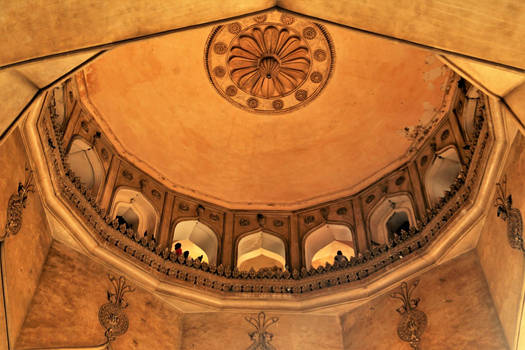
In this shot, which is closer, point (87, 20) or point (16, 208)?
point (87, 20)

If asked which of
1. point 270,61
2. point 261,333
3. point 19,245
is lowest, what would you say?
point 261,333

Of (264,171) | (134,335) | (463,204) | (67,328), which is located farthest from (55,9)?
(264,171)

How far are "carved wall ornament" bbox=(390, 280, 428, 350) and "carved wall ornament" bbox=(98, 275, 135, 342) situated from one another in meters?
3.82

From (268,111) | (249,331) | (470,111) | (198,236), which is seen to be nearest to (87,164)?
(198,236)

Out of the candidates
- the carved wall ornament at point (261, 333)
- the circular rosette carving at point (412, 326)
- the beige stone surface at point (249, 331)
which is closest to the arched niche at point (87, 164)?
the beige stone surface at point (249, 331)

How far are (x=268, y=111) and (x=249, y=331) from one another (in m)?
4.40

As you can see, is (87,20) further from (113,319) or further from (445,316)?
(445,316)

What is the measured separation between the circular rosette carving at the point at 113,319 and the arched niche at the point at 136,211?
205 centimetres

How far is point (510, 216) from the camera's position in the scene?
Answer: 713 cm

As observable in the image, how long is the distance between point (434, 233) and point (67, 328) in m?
5.17

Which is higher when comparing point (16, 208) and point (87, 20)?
A: point (16, 208)

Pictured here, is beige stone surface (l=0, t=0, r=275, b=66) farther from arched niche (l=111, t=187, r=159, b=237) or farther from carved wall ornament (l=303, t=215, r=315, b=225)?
carved wall ornament (l=303, t=215, r=315, b=225)

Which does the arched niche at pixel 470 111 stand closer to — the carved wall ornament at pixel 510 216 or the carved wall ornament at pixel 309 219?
the carved wall ornament at pixel 510 216

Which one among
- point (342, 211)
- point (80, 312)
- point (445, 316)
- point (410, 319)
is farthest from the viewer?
point (342, 211)
